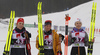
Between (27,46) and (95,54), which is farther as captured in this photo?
(95,54)

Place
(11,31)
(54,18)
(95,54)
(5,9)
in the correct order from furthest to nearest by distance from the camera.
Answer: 1. (54,18)
2. (5,9)
3. (95,54)
4. (11,31)

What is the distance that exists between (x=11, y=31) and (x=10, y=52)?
551 mm

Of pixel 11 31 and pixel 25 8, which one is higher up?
pixel 25 8

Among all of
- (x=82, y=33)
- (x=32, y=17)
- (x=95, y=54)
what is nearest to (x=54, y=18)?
(x=32, y=17)

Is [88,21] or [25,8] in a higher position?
[25,8]

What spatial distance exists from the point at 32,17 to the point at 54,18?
4.33 meters

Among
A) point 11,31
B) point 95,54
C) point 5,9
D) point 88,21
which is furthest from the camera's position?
point 5,9

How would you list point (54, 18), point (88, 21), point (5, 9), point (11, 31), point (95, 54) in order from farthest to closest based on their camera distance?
point (54, 18), point (5, 9), point (88, 21), point (95, 54), point (11, 31)

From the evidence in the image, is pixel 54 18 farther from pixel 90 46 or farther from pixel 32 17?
pixel 90 46

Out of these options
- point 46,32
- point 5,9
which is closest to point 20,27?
point 46,32

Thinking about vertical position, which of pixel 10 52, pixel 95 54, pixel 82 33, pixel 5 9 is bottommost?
pixel 95 54

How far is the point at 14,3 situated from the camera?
32281 millimetres

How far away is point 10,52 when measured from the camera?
438 cm

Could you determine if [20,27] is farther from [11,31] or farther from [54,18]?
[54,18]
